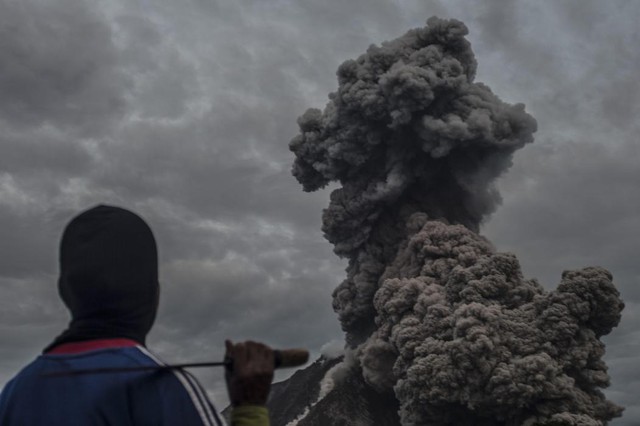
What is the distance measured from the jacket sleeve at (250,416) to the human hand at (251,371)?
0.02 meters

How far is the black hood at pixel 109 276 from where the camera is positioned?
2.78m

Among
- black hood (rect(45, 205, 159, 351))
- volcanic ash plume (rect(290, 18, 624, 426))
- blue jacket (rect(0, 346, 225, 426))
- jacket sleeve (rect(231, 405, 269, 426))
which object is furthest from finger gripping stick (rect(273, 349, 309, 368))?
volcanic ash plume (rect(290, 18, 624, 426))

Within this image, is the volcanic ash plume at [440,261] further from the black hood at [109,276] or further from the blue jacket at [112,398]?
the blue jacket at [112,398]

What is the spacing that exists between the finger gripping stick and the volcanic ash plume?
3146cm

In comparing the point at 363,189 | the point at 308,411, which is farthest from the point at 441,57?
the point at 308,411

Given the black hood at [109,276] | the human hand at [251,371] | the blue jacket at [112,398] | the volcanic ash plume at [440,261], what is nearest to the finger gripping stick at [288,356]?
the human hand at [251,371]

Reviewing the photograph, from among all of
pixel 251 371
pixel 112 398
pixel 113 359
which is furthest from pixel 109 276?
pixel 251 371

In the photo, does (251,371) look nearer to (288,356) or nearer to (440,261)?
(288,356)

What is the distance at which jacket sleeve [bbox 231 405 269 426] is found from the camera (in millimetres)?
2643

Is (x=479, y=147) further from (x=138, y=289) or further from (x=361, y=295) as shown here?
(x=138, y=289)

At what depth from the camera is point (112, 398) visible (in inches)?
101

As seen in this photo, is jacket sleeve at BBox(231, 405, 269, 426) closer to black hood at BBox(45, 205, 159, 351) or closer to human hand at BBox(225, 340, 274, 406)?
human hand at BBox(225, 340, 274, 406)

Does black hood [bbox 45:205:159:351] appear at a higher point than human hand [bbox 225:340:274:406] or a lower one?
higher

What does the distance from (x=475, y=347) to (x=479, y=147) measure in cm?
1260
